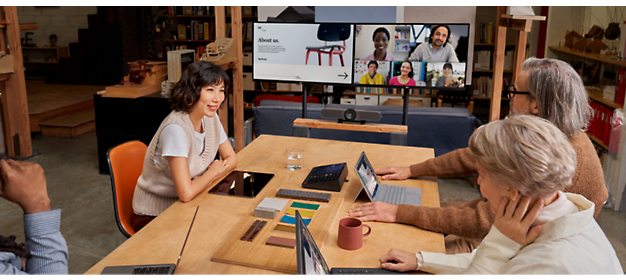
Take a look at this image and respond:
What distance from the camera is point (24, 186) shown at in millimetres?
1214

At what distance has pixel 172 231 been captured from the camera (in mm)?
1636

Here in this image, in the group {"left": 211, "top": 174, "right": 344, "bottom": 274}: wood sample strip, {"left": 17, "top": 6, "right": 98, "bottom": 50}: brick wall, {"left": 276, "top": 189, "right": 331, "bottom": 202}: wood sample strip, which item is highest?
{"left": 17, "top": 6, "right": 98, "bottom": 50}: brick wall

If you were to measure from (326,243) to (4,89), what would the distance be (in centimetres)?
445

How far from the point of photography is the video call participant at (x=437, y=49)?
3174 mm

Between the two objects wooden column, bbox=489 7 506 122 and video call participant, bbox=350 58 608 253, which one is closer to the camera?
video call participant, bbox=350 58 608 253

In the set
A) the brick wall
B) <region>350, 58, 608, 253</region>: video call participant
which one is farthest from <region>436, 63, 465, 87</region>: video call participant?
the brick wall

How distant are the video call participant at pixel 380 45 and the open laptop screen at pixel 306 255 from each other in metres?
2.27

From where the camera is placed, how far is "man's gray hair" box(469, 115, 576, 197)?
103 centimetres

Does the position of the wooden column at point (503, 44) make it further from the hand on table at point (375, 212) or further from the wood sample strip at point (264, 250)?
the wood sample strip at point (264, 250)

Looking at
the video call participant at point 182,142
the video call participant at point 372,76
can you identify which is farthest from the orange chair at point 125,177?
the video call participant at point 372,76

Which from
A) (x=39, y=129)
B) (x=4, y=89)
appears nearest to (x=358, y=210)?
(x=4, y=89)

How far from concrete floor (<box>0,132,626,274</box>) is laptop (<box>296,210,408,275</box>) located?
1.95m

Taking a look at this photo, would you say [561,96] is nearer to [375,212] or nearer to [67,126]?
[375,212]

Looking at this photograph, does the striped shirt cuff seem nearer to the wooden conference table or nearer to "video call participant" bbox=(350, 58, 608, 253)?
the wooden conference table
